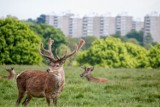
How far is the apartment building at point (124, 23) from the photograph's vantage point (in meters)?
124

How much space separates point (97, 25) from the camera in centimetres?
13300

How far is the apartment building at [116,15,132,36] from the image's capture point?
12450 centimetres

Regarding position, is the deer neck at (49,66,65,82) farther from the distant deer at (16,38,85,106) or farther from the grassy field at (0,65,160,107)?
the grassy field at (0,65,160,107)

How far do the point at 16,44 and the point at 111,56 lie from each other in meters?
15.7

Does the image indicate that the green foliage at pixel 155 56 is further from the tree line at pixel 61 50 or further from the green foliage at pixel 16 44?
the green foliage at pixel 16 44

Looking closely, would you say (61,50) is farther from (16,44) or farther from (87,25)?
(87,25)

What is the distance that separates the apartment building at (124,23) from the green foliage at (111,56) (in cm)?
6551

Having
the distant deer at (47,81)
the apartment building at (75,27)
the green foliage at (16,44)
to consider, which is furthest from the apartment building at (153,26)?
the distant deer at (47,81)

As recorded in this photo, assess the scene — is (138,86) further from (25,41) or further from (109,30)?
(109,30)

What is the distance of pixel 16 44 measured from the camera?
40625 mm

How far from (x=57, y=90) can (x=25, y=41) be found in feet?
105

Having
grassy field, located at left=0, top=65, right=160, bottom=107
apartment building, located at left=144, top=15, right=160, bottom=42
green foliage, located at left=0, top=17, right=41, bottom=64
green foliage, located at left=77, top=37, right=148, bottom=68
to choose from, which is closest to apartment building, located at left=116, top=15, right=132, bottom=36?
apartment building, located at left=144, top=15, right=160, bottom=42

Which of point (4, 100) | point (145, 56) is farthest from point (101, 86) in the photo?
point (145, 56)

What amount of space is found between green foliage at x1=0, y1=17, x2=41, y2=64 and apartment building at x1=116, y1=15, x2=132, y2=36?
81664 mm
